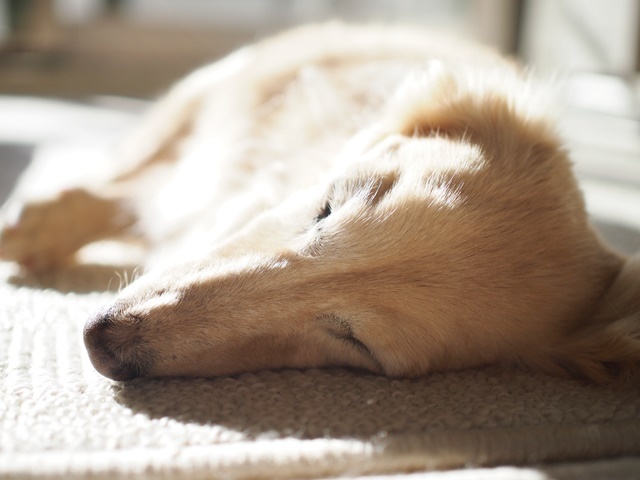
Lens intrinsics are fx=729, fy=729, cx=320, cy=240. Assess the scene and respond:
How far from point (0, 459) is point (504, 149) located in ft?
2.82

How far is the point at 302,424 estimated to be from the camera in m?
0.83

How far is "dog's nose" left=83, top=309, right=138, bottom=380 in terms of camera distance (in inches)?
35.8

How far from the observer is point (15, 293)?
4.19 ft

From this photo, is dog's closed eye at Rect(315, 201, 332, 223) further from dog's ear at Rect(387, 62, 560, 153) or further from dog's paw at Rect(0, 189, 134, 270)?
dog's paw at Rect(0, 189, 134, 270)

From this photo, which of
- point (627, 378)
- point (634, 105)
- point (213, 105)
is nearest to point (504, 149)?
point (627, 378)

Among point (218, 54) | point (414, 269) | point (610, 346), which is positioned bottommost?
point (218, 54)

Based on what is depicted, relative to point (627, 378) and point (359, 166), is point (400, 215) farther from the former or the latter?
point (627, 378)

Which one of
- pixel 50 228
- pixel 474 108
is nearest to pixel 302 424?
pixel 474 108

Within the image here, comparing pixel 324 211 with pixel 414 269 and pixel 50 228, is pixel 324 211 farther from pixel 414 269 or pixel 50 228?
pixel 50 228

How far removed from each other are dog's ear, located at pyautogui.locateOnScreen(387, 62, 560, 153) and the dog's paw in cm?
75

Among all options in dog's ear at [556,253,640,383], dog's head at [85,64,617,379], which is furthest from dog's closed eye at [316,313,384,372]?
dog's ear at [556,253,640,383]

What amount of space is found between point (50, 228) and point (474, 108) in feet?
3.01

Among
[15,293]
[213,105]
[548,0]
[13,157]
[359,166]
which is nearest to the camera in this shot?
[359,166]

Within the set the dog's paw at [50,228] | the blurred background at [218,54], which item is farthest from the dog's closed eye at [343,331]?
the dog's paw at [50,228]
